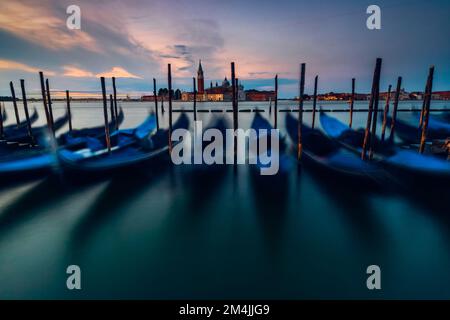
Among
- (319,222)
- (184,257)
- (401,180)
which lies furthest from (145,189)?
(401,180)

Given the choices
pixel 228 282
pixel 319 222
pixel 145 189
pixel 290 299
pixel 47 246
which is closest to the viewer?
pixel 290 299

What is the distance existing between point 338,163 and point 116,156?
383 inches

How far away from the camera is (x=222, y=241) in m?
5.84

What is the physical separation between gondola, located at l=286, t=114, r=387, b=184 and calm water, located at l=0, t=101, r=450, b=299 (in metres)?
1.20

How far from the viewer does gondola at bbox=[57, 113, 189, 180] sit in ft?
33.1

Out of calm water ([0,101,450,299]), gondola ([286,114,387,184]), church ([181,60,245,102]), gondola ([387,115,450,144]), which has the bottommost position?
calm water ([0,101,450,299])

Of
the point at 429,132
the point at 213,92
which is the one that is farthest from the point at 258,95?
the point at 429,132

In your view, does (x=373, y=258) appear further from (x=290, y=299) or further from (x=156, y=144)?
(x=156, y=144)

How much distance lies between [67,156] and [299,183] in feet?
29.8

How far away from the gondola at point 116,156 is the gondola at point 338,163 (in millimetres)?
7378

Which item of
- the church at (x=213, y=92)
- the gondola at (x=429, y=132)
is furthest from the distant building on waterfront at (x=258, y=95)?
the gondola at (x=429, y=132)

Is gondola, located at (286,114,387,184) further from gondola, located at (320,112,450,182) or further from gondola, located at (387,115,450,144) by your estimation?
gondola, located at (387,115,450,144)

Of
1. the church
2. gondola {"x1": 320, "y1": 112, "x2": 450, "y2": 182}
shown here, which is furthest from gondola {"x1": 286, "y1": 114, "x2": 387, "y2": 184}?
the church
